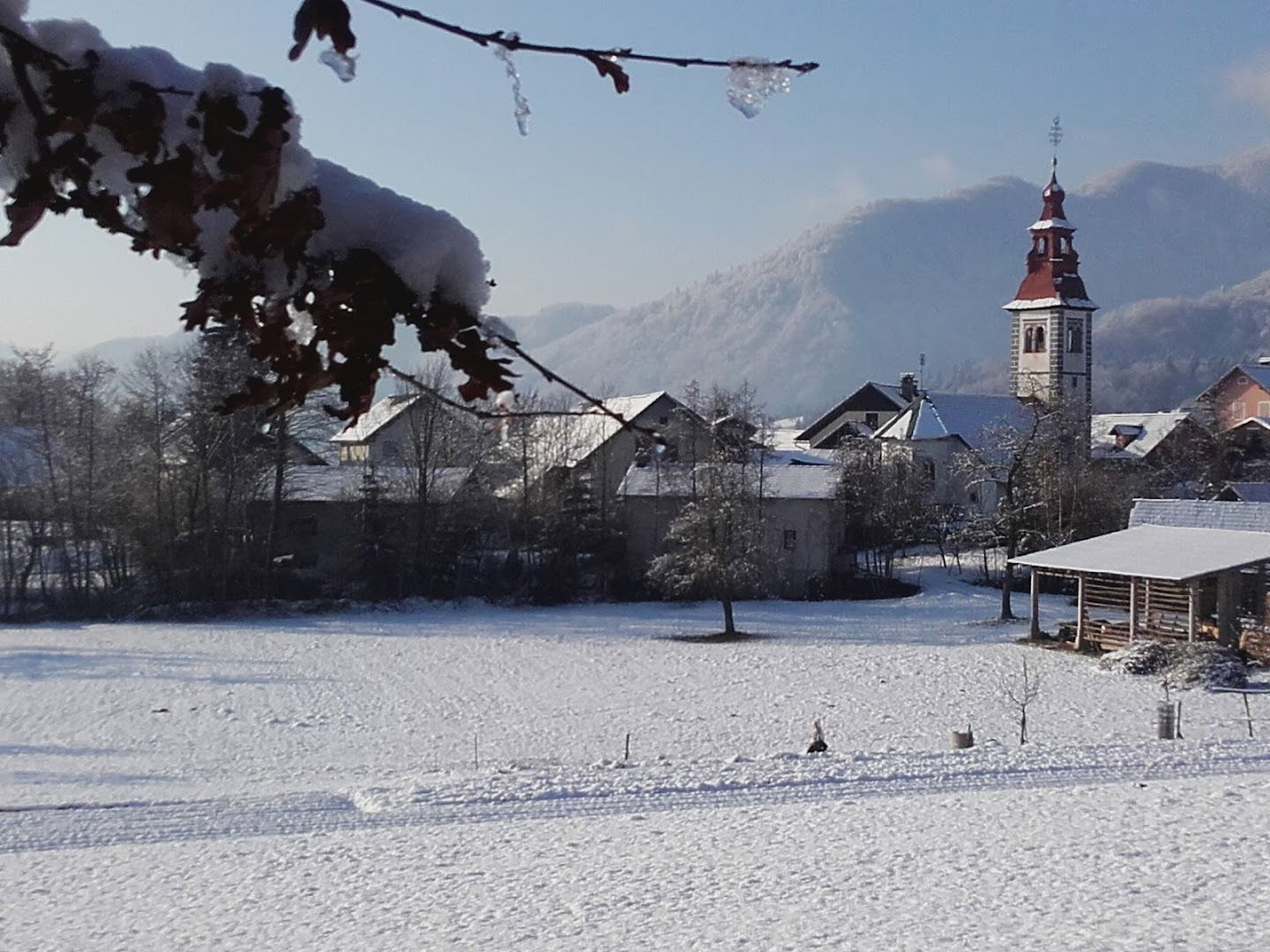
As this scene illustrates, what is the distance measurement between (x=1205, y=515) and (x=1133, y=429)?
1044 inches

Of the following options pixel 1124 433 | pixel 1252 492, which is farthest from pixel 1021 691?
pixel 1124 433

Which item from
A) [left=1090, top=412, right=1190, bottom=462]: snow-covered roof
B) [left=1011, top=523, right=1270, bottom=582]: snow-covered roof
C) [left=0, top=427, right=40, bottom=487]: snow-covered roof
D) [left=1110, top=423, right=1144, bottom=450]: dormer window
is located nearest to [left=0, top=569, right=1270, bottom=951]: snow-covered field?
[left=1011, top=523, right=1270, bottom=582]: snow-covered roof

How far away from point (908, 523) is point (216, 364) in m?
22.9

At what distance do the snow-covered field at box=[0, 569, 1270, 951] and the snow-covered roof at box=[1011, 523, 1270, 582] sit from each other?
244 cm

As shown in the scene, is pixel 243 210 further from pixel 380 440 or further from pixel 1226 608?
pixel 380 440

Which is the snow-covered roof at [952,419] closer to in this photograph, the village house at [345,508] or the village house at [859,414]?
the village house at [859,414]

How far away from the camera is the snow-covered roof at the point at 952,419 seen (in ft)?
160

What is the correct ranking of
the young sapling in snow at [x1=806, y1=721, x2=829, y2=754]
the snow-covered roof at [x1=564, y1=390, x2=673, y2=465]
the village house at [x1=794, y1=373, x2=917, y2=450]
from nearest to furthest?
the young sapling in snow at [x1=806, y1=721, x2=829, y2=754] < the snow-covered roof at [x1=564, y1=390, x2=673, y2=465] < the village house at [x1=794, y1=373, x2=917, y2=450]

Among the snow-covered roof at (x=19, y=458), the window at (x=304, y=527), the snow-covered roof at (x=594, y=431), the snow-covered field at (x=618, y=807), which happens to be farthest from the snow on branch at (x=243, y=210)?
the snow-covered roof at (x=19, y=458)

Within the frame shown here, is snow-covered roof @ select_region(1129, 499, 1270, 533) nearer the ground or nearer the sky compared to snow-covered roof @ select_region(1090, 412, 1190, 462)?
nearer the ground

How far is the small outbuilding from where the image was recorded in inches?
978

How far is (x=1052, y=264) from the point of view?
57.4 m

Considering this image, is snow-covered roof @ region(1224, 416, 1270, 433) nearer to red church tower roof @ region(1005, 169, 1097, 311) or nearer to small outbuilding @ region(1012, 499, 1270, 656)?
red church tower roof @ region(1005, 169, 1097, 311)

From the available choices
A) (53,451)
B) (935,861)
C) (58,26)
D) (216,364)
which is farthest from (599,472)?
(58,26)
